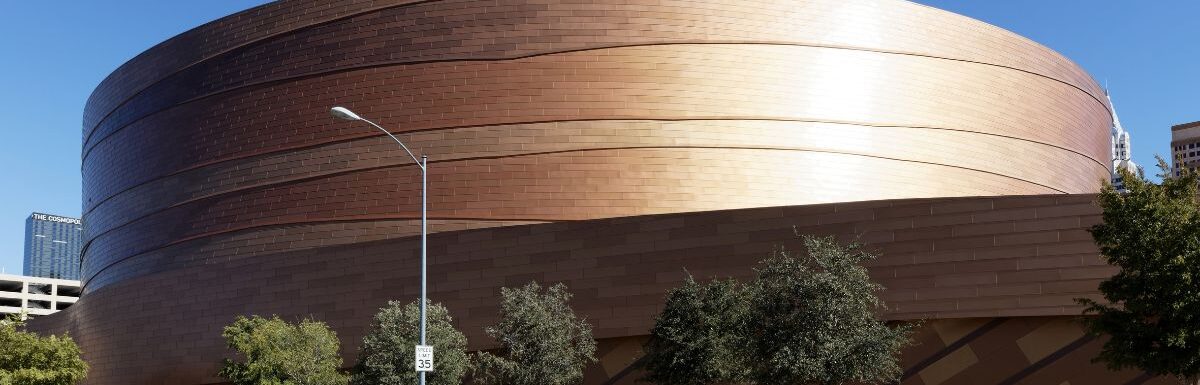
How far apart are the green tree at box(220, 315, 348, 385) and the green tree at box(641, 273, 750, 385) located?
448 inches

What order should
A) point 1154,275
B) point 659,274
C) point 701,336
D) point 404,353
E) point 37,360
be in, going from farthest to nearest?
point 37,360 → point 659,274 → point 404,353 → point 701,336 → point 1154,275

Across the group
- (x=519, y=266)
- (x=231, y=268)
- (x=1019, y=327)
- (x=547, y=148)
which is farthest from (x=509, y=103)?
(x=1019, y=327)

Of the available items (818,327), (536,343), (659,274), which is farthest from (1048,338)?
(536,343)

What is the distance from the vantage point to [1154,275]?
20.2 meters

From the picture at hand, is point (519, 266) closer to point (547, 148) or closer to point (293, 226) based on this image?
point (547, 148)

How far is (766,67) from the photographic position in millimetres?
41188

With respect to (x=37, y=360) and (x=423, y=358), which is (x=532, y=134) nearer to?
(x=423, y=358)

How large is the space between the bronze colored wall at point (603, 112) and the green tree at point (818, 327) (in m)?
15.5

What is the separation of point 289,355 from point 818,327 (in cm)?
1669

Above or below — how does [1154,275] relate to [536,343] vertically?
above

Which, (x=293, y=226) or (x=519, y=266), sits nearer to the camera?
(x=519, y=266)

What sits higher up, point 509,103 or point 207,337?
point 509,103

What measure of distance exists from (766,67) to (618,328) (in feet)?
Result: 41.5

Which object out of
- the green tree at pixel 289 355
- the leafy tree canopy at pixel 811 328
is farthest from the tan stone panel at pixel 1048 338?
the green tree at pixel 289 355
